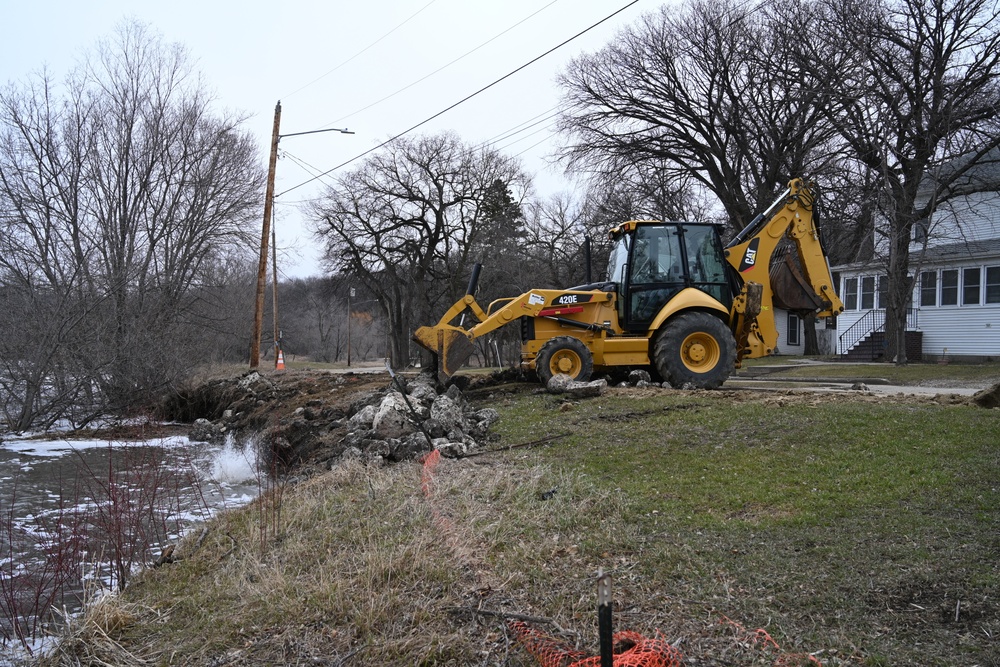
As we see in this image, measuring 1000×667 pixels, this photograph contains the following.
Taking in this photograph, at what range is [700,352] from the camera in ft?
39.4

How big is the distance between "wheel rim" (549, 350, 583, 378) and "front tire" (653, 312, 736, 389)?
1246 millimetres

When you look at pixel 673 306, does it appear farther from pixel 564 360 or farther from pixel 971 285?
pixel 971 285

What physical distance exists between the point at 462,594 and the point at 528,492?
1962mm

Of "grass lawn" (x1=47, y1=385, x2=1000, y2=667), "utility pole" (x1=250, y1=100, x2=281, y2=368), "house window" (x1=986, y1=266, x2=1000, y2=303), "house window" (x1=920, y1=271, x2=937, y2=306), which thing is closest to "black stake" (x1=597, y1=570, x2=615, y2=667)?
"grass lawn" (x1=47, y1=385, x2=1000, y2=667)

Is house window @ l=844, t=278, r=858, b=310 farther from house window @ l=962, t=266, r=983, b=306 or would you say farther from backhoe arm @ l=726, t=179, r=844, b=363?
backhoe arm @ l=726, t=179, r=844, b=363

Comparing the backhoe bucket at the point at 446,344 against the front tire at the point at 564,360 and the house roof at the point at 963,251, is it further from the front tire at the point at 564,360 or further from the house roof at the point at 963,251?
the house roof at the point at 963,251

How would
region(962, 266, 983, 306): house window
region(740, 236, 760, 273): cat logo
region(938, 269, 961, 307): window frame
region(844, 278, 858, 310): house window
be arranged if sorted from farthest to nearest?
region(844, 278, 858, 310): house window < region(938, 269, 961, 307): window frame < region(962, 266, 983, 306): house window < region(740, 236, 760, 273): cat logo

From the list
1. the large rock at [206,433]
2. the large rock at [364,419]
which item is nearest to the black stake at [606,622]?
the large rock at [364,419]

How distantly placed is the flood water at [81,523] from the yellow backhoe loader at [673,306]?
4129 mm

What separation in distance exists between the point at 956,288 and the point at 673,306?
19.2m

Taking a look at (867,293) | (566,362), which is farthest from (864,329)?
(566,362)

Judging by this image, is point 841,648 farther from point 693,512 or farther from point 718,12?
point 718,12

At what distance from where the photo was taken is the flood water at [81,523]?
587cm

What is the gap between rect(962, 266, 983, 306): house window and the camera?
25.3 metres
